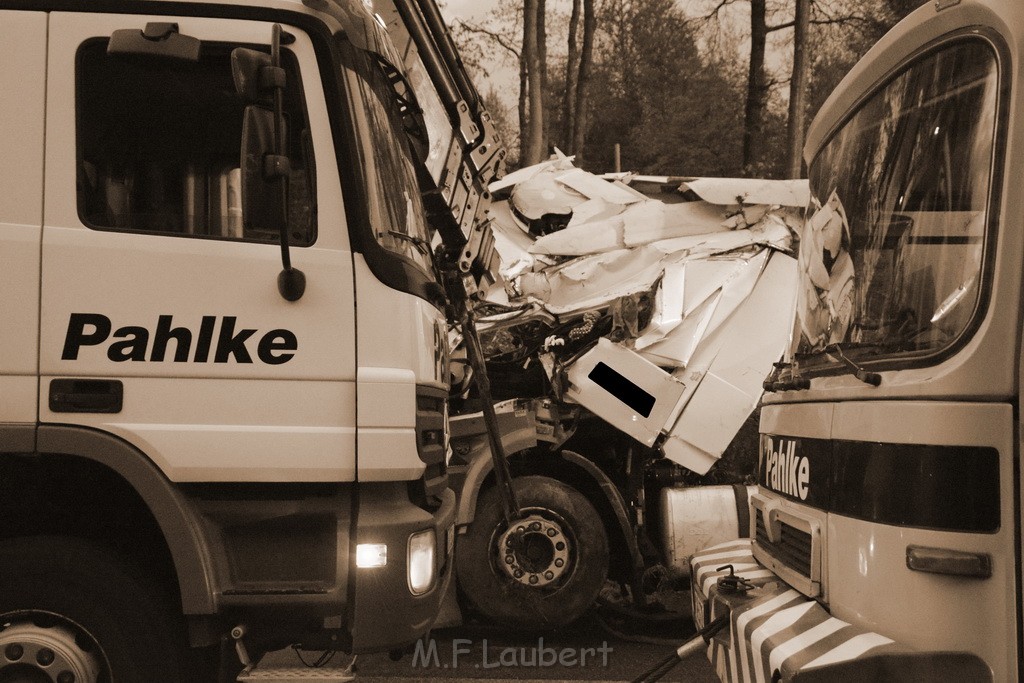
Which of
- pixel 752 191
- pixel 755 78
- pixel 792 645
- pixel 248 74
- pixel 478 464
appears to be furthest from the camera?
pixel 755 78

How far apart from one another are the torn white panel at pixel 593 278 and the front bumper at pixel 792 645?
3.00 metres

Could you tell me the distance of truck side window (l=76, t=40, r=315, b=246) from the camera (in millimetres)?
3439

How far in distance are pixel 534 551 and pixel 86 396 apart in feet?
10.9

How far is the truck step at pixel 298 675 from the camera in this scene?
3.42 m

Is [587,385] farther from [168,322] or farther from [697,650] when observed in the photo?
[168,322]

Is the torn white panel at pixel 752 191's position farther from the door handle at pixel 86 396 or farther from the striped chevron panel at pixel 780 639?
the door handle at pixel 86 396

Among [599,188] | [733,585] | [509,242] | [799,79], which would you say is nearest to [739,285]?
[599,188]

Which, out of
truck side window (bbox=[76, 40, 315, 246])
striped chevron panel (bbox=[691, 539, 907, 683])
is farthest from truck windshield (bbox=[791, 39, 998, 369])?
truck side window (bbox=[76, 40, 315, 246])

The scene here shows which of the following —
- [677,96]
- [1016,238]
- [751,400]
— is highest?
[677,96]

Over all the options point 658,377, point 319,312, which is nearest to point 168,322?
point 319,312

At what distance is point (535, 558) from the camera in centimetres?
603

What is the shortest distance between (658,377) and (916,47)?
3.46 m

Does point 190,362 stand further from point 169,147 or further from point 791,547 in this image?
point 791,547

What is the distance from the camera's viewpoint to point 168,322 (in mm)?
3346
